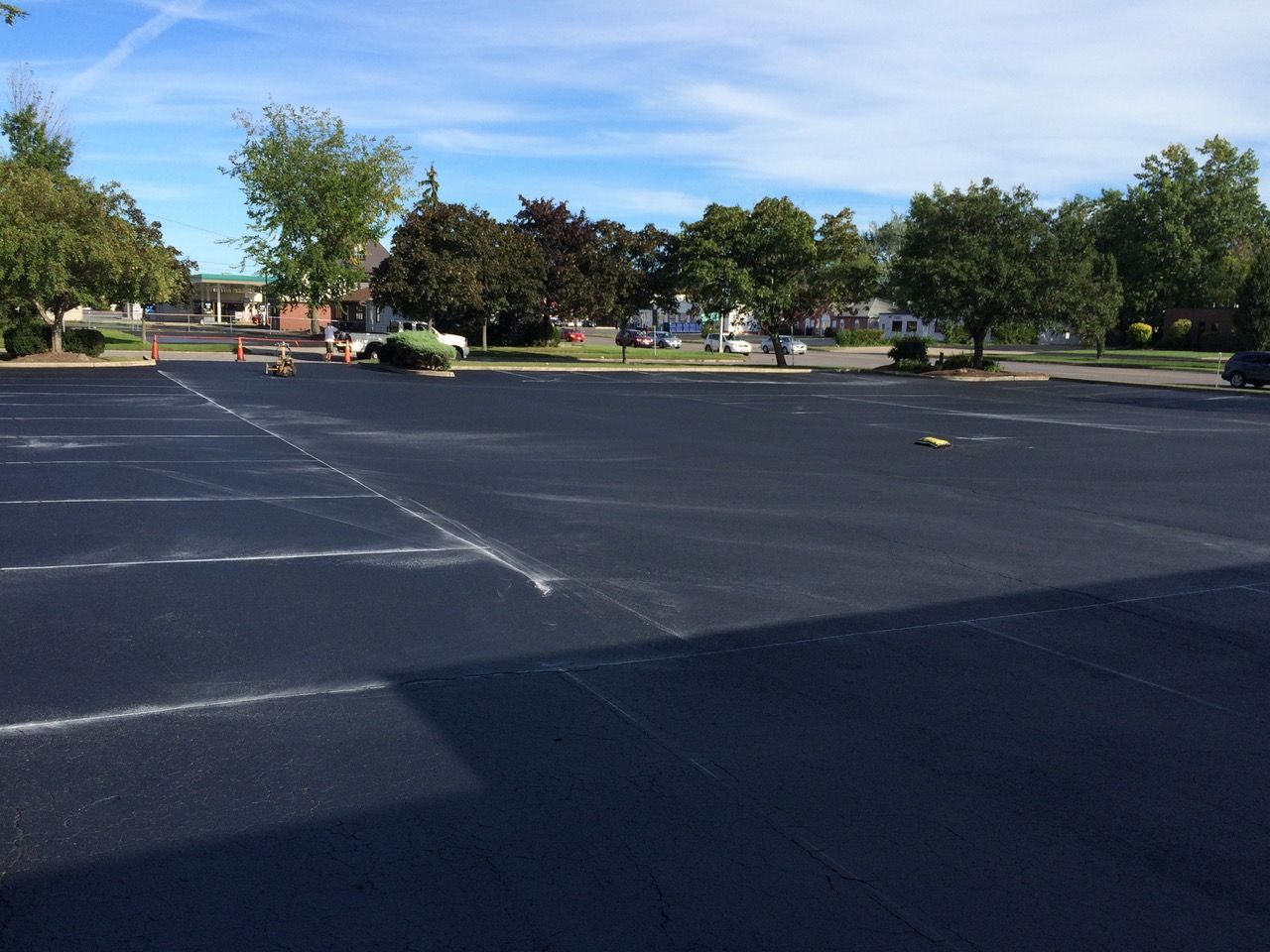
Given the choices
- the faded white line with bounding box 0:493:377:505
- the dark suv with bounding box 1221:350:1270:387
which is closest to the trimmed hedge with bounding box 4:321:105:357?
the faded white line with bounding box 0:493:377:505

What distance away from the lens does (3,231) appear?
33.4 metres

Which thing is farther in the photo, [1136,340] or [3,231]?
[1136,340]

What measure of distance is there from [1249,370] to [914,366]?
13503 millimetres

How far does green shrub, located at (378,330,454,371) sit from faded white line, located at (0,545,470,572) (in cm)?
2938

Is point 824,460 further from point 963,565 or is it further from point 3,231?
point 3,231

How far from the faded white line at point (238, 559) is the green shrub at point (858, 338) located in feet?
283

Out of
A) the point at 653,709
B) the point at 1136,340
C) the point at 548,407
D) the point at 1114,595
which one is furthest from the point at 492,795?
the point at 1136,340

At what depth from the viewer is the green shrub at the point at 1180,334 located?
78938 mm

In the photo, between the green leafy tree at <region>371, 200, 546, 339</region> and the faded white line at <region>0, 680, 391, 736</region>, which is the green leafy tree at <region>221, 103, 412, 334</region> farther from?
the faded white line at <region>0, 680, 391, 736</region>

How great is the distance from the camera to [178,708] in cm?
577

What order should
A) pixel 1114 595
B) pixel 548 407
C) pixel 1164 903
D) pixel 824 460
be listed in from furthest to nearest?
1. pixel 548 407
2. pixel 824 460
3. pixel 1114 595
4. pixel 1164 903

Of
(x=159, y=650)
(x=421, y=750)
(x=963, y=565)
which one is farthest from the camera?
(x=963, y=565)

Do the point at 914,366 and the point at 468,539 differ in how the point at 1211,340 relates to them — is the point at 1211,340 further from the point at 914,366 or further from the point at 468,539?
the point at 468,539

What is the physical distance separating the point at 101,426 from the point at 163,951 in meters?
17.3
